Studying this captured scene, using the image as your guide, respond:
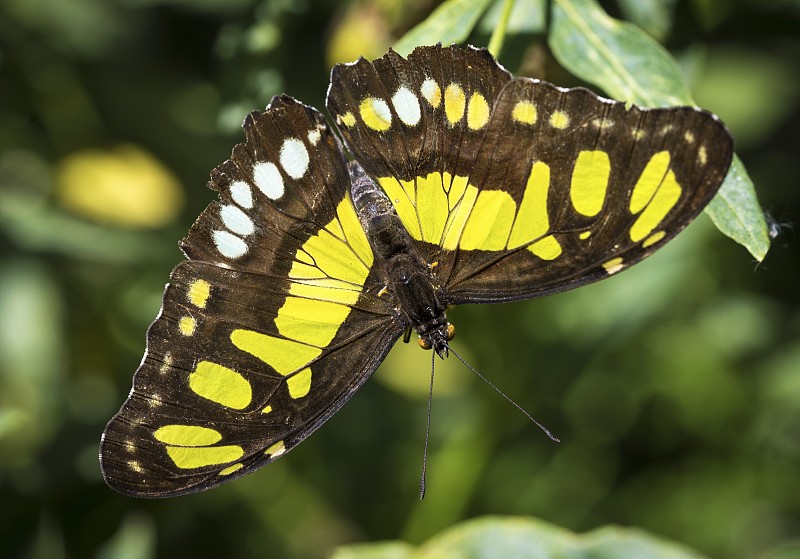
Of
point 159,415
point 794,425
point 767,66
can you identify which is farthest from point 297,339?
point 767,66

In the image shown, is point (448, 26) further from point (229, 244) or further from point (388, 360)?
point (388, 360)

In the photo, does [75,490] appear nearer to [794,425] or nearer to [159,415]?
[159,415]

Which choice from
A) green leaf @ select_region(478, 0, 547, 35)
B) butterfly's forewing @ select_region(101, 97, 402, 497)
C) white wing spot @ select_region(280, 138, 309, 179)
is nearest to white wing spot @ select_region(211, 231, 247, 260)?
butterfly's forewing @ select_region(101, 97, 402, 497)

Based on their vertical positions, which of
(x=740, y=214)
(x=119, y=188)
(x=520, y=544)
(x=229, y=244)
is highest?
(x=119, y=188)

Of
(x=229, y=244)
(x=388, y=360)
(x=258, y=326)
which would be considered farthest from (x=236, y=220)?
(x=388, y=360)

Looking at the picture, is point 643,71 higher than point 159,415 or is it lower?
higher

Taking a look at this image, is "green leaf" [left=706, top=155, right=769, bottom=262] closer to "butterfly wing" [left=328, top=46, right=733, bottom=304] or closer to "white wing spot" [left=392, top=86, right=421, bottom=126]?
"butterfly wing" [left=328, top=46, right=733, bottom=304]

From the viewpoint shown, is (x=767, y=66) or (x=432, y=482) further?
(x=767, y=66)
